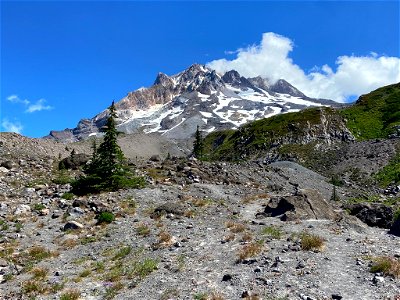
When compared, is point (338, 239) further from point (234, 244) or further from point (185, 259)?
point (185, 259)

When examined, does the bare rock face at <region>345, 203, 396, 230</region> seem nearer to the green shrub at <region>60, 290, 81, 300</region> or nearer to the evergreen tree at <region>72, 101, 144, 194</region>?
the evergreen tree at <region>72, 101, 144, 194</region>

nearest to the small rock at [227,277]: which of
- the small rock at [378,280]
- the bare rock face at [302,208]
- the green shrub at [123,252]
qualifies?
the small rock at [378,280]

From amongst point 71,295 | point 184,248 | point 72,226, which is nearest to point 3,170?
point 72,226

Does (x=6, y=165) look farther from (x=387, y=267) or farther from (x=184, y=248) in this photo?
(x=387, y=267)

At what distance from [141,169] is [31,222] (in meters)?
20.6

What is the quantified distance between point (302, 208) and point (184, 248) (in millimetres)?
10666

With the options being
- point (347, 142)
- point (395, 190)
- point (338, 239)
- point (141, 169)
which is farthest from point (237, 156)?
point (338, 239)

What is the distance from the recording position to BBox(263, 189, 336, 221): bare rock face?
25594mm

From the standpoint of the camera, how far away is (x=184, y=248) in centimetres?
1950

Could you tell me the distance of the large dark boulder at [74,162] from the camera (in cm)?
5065

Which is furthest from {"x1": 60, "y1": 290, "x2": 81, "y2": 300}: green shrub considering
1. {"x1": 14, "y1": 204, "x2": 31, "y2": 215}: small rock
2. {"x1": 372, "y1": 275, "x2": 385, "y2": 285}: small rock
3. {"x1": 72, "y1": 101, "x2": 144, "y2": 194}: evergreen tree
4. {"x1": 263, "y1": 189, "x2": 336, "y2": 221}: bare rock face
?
{"x1": 72, "y1": 101, "x2": 144, "y2": 194}: evergreen tree

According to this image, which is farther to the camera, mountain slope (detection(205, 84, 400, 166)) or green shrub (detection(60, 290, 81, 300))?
mountain slope (detection(205, 84, 400, 166))

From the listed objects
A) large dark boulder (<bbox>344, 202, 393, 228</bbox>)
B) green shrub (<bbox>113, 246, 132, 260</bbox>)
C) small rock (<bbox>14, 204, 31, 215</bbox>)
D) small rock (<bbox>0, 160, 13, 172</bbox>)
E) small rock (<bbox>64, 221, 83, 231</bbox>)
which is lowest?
large dark boulder (<bbox>344, 202, 393, 228</bbox>)

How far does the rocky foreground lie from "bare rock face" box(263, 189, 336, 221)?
0.28 ft
